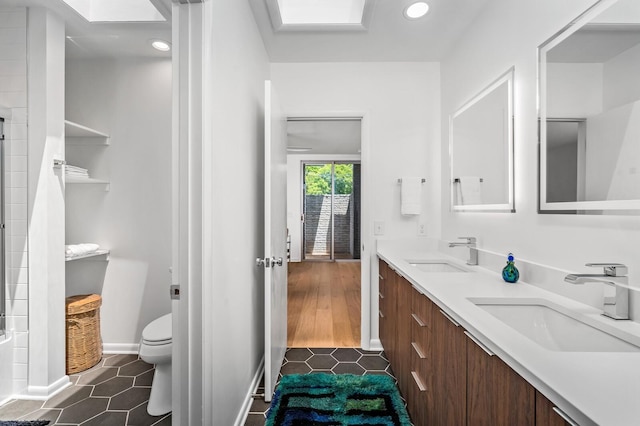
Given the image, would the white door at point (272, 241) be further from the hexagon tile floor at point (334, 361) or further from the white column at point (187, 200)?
the white column at point (187, 200)

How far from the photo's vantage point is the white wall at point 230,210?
126cm

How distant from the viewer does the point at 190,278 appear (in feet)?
3.93

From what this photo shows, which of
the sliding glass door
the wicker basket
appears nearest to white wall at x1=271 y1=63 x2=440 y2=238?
the wicker basket

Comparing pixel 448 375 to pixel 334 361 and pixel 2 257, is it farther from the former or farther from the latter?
pixel 2 257

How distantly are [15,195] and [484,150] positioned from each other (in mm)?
2924

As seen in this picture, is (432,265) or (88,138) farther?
(88,138)

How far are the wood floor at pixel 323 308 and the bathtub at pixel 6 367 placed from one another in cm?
181

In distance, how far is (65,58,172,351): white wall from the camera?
251cm

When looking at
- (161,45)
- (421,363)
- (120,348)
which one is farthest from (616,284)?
(120,348)

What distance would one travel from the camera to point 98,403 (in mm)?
1854

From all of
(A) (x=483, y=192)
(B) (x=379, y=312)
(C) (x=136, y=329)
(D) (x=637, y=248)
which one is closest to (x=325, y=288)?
(B) (x=379, y=312)

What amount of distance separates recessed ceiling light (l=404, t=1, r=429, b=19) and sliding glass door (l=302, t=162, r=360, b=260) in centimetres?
495

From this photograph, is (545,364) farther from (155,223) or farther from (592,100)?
(155,223)

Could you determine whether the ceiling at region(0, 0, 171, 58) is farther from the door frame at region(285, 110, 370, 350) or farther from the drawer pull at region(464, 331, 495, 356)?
the drawer pull at region(464, 331, 495, 356)
